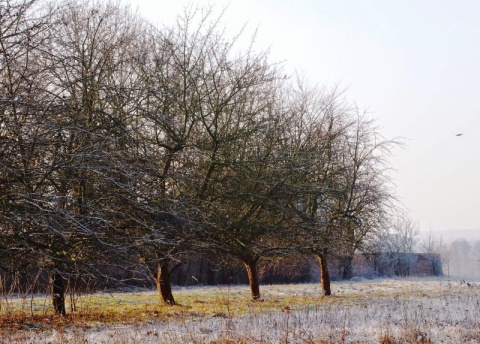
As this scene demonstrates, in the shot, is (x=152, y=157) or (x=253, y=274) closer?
(x=152, y=157)

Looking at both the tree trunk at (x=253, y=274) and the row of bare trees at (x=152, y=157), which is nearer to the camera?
the row of bare trees at (x=152, y=157)

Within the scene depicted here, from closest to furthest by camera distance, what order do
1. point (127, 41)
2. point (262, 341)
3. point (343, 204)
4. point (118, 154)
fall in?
point (262, 341) < point (118, 154) < point (127, 41) < point (343, 204)

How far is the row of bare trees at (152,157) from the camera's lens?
7.37 metres

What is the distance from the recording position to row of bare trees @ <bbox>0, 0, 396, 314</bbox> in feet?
24.2

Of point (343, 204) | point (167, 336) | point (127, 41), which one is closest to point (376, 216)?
point (343, 204)

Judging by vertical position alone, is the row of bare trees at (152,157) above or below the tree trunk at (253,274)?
above

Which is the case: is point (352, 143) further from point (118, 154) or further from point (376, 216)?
point (118, 154)

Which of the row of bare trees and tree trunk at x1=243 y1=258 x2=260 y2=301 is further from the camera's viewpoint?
tree trunk at x1=243 y1=258 x2=260 y2=301

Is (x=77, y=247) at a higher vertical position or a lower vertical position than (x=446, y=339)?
higher

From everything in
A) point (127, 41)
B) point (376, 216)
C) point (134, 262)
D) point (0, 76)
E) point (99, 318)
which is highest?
point (127, 41)

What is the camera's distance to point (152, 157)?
984cm

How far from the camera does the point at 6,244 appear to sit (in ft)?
26.1

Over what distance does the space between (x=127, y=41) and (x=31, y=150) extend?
21.2ft

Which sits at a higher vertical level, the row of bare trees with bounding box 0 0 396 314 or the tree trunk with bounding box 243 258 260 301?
the row of bare trees with bounding box 0 0 396 314
